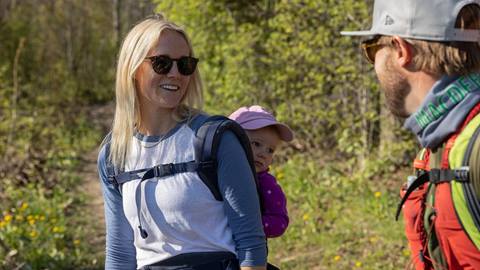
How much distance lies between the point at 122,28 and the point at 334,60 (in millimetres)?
12850

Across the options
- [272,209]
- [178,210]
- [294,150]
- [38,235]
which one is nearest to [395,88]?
[178,210]

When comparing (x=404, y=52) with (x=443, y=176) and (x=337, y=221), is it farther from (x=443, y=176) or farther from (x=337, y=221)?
(x=337, y=221)

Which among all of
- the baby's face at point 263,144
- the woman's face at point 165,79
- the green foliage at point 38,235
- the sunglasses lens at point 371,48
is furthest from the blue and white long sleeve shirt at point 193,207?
the green foliage at point 38,235

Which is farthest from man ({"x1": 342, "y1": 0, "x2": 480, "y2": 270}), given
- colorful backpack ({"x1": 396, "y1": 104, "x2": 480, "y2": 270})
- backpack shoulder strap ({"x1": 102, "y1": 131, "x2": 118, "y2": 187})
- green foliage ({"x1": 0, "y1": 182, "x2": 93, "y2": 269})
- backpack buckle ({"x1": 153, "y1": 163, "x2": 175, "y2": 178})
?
green foliage ({"x1": 0, "y1": 182, "x2": 93, "y2": 269})

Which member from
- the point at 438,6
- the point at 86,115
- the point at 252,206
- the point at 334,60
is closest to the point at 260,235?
the point at 252,206

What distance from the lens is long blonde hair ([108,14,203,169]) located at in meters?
2.47

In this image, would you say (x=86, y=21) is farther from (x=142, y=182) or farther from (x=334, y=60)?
(x=142, y=182)

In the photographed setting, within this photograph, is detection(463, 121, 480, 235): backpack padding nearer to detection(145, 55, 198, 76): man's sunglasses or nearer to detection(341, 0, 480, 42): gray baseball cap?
detection(341, 0, 480, 42): gray baseball cap

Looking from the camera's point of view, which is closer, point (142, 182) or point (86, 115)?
point (142, 182)

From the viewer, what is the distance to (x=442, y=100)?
62.4 inches

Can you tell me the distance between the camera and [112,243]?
261 cm

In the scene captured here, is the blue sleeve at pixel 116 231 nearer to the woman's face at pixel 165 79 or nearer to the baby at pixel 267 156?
the woman's face at pixel 165 79

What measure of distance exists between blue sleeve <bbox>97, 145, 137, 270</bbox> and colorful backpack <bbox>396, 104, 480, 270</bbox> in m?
1.21

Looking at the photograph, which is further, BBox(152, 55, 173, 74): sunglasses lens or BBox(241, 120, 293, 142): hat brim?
BBox(241, 120, 293, 142): hat brim
